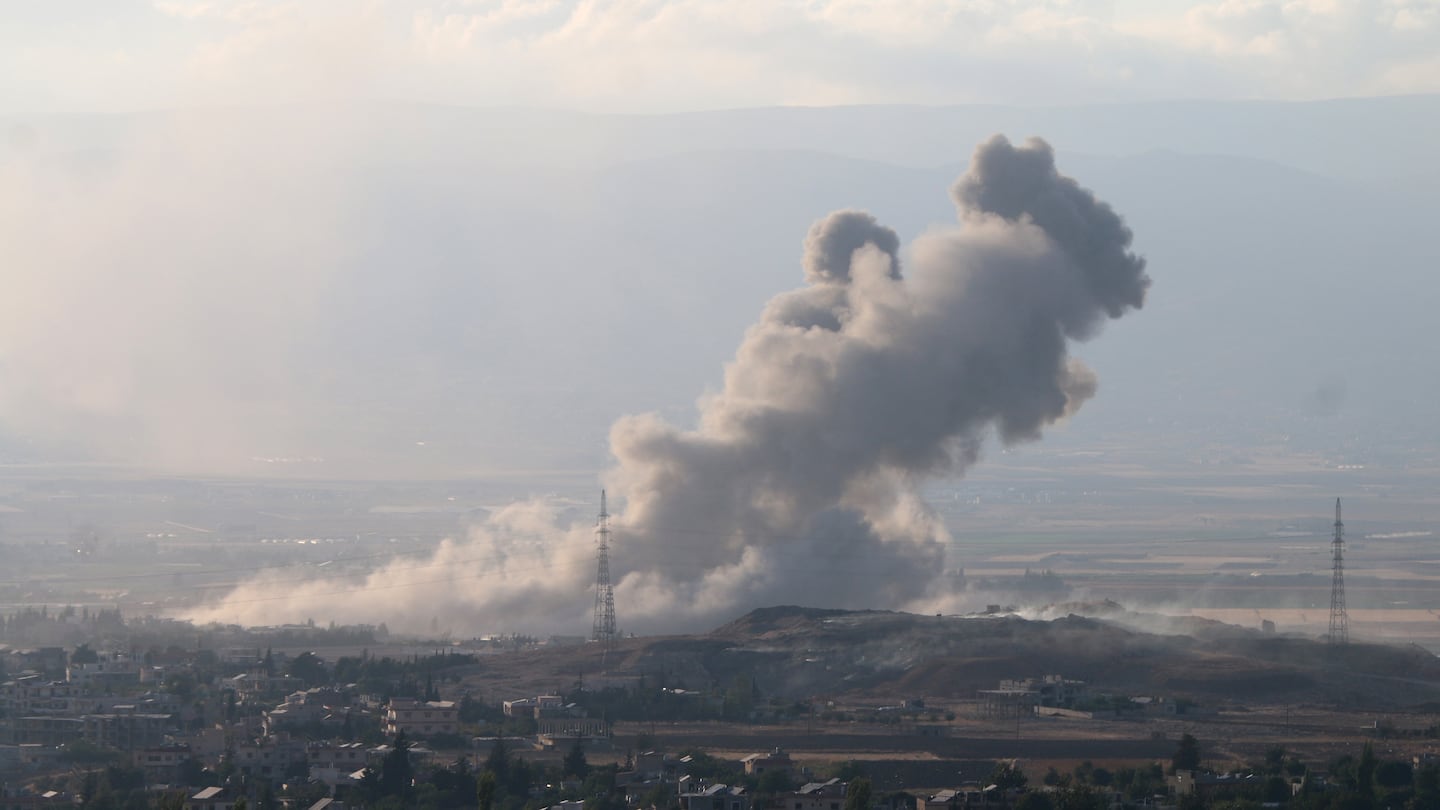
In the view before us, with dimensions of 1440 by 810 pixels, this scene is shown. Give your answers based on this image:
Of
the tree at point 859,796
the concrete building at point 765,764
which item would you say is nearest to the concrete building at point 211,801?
the concrete building at point 765,764

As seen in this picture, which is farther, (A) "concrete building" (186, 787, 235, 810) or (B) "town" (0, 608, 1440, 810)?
(B) "town" (0, 608, 1440, 810)

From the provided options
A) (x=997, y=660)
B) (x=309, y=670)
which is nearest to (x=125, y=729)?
(x=309, y=670)

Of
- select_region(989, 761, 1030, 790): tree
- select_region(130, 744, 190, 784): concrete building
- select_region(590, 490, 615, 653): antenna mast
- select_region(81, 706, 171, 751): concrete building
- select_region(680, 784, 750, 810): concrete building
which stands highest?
select_region(590, 490, 615, 653): antenna mast

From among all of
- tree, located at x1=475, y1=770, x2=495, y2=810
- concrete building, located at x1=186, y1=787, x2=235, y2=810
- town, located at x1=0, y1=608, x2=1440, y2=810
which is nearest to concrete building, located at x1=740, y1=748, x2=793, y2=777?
town, located at x1=0, y1=608, x2=1440, y2=810

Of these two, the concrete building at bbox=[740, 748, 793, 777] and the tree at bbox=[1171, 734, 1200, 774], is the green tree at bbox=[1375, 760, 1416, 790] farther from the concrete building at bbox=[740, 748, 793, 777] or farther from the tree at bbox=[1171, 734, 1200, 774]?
the concrete building at bbox=[740, 748, 793, 777]

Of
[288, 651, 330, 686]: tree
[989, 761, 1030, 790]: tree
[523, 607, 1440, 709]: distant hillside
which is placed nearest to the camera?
[989, 761, 1030, 790]: tree

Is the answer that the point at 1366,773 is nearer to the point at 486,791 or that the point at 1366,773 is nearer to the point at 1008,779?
the point at 1008,779

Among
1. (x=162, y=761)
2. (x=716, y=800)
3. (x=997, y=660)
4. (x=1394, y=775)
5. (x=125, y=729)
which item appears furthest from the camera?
(x=997, y=660)
